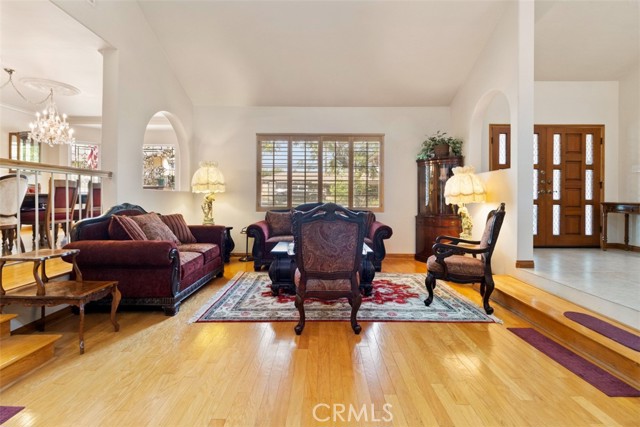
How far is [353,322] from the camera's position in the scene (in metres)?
2.63

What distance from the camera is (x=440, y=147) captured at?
5.39m

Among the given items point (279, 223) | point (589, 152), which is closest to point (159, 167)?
point (279, 223)

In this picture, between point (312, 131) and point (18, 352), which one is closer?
point (18, 352)

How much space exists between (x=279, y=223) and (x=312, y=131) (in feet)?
6.73

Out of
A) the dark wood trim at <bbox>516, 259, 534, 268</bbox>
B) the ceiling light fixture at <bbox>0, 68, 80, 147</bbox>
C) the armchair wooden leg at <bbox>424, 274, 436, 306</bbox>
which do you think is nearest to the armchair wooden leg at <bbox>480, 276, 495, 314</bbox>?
the armchair wooden leg at <bbox>424, 274, 436, 306</bbox>

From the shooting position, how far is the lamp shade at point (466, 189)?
14.0 feet

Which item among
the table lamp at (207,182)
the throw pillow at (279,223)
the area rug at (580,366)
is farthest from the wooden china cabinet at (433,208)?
the table lamp at (207,182)

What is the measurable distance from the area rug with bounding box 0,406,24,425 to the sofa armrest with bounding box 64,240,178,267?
136 centimetres

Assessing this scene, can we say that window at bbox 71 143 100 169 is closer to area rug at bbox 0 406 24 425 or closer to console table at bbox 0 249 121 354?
console table at bbox 0 249 121 354

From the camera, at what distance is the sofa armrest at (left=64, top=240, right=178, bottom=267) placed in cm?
282

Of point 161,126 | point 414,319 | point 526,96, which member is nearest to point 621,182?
point 526,96

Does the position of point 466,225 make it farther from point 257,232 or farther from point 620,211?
point 257,232

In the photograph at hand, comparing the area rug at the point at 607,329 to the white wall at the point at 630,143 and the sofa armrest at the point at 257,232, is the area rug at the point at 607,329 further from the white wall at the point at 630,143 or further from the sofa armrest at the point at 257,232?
the white wall at the point at 630,143

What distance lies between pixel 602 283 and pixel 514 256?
2.88 ft
